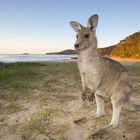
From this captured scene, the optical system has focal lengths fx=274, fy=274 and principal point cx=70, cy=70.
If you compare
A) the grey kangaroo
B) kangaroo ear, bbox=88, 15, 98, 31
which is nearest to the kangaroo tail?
the grey kangaroo

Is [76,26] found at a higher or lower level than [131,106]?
higher

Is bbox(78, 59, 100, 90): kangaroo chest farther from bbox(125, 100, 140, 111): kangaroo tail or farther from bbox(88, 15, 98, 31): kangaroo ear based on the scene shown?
bbox(125, 100, 140, 111): kangaroo tail

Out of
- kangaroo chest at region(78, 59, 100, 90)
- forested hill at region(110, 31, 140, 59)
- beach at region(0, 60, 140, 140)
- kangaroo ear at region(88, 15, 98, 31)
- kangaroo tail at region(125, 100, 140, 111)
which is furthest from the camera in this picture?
forested hill at region(110, 31, 140, 59)

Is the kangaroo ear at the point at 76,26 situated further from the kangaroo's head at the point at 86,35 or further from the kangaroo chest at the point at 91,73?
the kangaroo chest at the point at 91,73

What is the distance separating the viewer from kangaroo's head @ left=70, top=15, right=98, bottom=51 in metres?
3.83

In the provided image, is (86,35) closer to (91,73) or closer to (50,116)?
(91,73)

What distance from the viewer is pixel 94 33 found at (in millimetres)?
3955

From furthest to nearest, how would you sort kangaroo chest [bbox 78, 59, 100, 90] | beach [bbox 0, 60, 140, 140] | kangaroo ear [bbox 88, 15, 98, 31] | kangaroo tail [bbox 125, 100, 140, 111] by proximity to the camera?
1. kangaroo tail [bbox 125, 100, 140, 111]
2. beach [bbox 0, 60, 140, 140]
3. kangaroo chest [bbox 78, 59, 100, 90]
4. kangaroo ear [bbox 88, 15, 98, 31]

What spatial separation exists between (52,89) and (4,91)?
4.15 ft

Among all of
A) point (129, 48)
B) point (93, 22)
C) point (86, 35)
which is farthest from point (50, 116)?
point (129, 48)

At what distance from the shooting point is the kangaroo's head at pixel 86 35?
12.6ft

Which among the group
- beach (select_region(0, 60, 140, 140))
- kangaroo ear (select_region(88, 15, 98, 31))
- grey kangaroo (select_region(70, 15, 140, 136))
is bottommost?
beach (select_region(0, 60, 140, 140))

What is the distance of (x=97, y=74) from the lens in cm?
392

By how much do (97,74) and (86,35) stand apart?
1.89 feet
